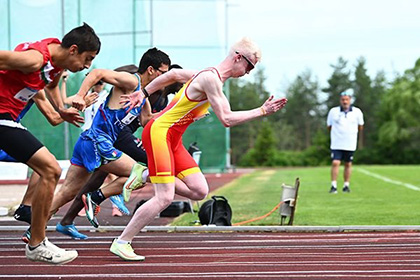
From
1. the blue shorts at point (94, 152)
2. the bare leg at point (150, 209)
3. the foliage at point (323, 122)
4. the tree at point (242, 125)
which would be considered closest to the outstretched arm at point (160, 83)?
the bare leg at point (150, 209)

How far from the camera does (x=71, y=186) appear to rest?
8469mm

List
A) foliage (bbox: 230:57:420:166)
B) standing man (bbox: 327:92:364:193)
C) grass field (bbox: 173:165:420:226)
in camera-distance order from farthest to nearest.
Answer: foliage (bbox: 230:57:420:166)
standing man (bbox: 327:92:364:193)
grass field (bbox: 173:165:420:226)

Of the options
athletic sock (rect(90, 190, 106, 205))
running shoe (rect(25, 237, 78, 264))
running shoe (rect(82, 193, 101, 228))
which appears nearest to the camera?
running shoe (rect(25, 237, 78, 264))

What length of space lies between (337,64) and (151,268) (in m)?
99.3

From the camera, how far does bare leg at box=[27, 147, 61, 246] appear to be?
6.00m

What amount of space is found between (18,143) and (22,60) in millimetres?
673

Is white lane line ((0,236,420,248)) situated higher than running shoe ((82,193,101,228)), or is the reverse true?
running shoe ((82,193,101,228))

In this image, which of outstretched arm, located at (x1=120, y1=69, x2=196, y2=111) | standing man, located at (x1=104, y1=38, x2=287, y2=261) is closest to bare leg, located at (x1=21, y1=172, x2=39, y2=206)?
outstretched arm, located at (x1=120, y1=69, x2=196, y2=111)

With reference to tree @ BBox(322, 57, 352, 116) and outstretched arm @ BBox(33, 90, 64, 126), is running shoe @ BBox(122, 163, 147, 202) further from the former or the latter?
tree @ BBox(322, 57, 352, 116)

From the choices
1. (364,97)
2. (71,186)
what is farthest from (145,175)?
(364,97)

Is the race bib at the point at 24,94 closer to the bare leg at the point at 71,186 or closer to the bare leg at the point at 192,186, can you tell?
the bare leg at the point at 192,186

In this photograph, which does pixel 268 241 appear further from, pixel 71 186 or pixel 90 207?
pixel 71 186

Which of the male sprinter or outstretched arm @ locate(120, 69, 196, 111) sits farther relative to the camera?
the male sprinter

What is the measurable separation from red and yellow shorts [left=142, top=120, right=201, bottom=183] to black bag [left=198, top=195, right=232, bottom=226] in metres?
2.50
